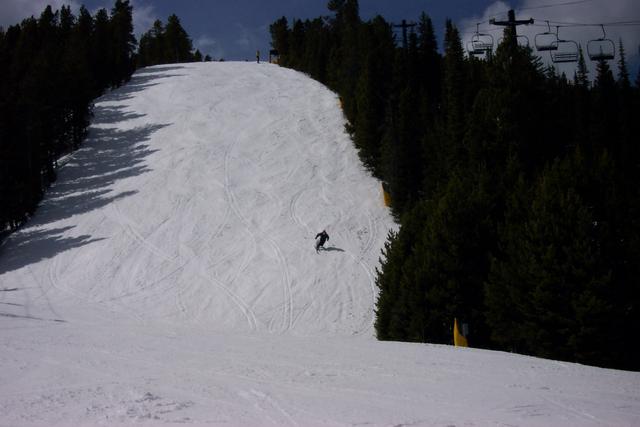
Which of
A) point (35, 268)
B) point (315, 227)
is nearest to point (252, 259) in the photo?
point (315, 227)

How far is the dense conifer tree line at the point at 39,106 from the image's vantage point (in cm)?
2830

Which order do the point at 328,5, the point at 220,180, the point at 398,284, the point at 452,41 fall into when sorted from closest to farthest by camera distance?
1. the point at 398,284
2. the point at 220,180
3. the point at 452,41
4. the point at 328,5

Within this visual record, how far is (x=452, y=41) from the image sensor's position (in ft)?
128

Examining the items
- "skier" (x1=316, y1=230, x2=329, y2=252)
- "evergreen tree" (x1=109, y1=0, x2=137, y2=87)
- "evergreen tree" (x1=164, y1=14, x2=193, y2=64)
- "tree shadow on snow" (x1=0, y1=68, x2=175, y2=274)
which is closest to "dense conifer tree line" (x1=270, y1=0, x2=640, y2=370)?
"skier" (x1=316, y1=230, x2=329, y2=252)

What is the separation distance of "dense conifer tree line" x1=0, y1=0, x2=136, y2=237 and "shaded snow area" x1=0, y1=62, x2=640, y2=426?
1.43 m

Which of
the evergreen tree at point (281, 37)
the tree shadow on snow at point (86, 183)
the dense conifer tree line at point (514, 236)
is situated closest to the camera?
the dense conifer tree line at point (514, 236)

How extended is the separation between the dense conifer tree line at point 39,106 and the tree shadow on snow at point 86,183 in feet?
3.40

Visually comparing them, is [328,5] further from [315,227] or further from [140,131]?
[315,227]

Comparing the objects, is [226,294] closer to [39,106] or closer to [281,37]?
[39,106]

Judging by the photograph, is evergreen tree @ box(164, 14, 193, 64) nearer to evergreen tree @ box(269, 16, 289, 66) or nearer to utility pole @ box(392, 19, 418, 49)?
evergreen tree @ box(269, 16, 289, 66)

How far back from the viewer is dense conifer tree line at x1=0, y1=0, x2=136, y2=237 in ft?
92.8

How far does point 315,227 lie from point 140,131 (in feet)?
72.2

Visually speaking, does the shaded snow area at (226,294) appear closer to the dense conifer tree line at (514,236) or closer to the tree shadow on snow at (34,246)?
the tree shadow on snow at (34,246)

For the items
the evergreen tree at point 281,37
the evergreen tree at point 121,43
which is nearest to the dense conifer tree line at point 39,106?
the evergreen tree at point 121,43
